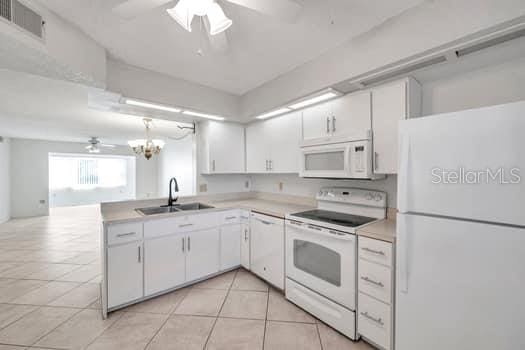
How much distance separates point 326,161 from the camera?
2.07m

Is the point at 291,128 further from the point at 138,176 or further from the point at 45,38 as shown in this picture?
the point at 138,176

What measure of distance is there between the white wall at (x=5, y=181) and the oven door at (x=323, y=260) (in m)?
7.70

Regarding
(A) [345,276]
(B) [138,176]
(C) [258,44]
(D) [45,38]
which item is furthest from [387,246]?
(B) [138,176]

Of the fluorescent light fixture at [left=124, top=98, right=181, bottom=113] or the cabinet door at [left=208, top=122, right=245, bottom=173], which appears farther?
the cabinet door at [left=208, top=122, right=245, bottom=173]

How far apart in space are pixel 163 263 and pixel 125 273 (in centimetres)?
34

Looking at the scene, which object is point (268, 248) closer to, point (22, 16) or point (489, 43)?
point (489, 43)

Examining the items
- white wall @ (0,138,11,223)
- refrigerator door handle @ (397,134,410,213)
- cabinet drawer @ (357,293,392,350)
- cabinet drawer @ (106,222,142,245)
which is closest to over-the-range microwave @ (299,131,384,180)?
refrigerator door handle @ (397,134,410,213)

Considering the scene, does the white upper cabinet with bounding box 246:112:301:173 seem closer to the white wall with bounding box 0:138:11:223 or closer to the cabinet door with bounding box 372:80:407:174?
the cabinet door with bounding box 372:80:407:174

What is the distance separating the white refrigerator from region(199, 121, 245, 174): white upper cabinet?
229cm

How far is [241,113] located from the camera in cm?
299

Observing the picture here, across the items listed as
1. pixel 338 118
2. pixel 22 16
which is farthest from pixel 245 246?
pixel 22 16

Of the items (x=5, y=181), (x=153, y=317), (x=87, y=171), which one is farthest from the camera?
(x=87, y=171)

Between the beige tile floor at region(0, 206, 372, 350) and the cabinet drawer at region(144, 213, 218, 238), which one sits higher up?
the cabinet drawer at region(144, 213, 218, 238)

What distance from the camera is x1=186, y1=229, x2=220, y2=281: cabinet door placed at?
238cm
